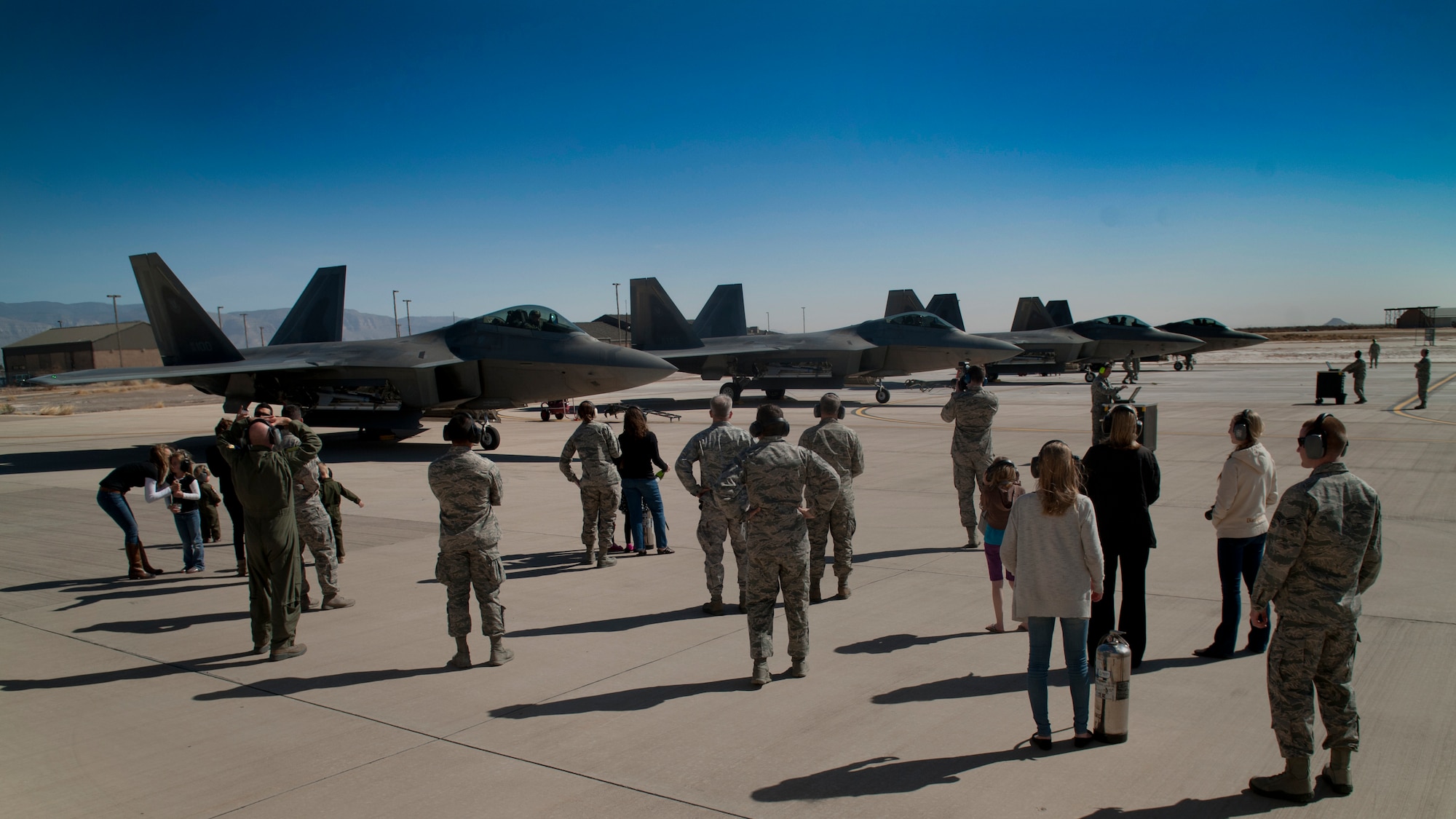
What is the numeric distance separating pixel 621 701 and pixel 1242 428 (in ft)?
14.4

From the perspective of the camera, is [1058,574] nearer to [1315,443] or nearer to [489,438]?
[1315,443]

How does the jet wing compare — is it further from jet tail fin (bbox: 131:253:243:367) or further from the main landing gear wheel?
the main landing gear wheel

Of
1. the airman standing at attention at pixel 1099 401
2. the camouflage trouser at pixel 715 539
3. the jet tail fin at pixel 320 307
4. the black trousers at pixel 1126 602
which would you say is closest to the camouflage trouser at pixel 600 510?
the camouflage trouser at pixel 715 539

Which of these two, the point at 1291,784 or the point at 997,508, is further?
the point at 997,508

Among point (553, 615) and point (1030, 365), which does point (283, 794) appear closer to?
point (553, 615)

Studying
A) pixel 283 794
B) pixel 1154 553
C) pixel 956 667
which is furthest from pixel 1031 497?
pixel 1154 553

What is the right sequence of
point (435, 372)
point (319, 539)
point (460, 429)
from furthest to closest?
point (435, 372), point (319, 539), point (460, 429)

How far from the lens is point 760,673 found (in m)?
5.52

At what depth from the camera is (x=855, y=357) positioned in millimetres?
30828

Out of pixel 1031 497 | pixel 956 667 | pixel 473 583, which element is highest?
pixel 1031 497

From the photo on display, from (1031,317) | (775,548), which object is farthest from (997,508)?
(1031,317)

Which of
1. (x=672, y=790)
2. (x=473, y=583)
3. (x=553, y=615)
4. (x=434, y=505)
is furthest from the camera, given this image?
(x=434, y=505)

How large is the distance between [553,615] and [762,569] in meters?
2.40

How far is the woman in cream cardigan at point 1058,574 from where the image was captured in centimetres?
448
